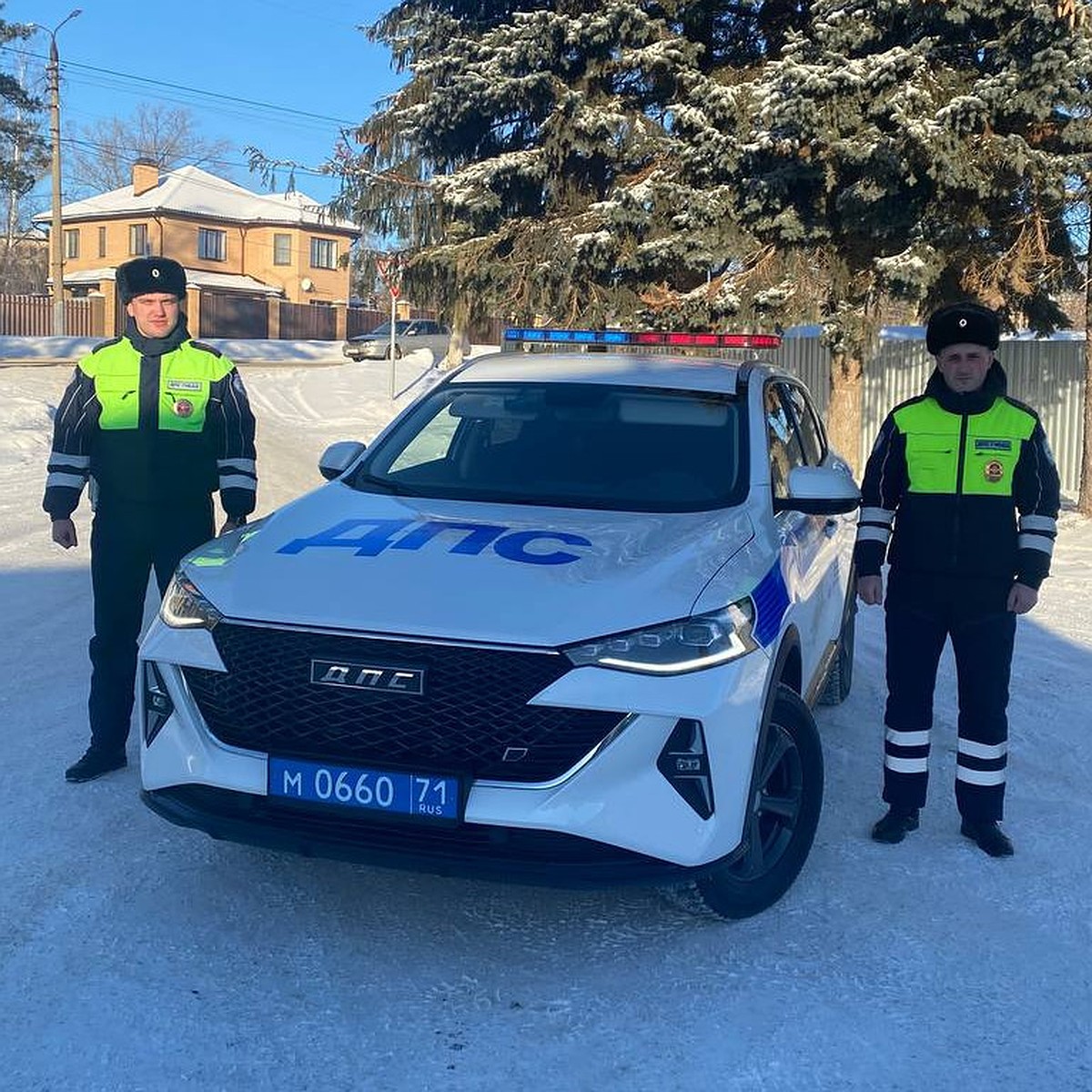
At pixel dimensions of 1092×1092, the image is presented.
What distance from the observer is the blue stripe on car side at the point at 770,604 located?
3.68 m

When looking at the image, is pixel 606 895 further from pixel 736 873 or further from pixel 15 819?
pixel 15 819

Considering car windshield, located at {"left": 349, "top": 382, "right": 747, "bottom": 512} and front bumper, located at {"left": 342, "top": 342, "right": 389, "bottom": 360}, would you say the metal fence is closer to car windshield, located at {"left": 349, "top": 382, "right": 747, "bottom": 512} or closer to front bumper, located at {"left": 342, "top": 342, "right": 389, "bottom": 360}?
car windshield, located at {"left": 349, "top": 382, "right": 747, "bottom": 512}

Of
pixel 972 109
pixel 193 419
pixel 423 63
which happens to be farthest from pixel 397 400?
pixel 193 419

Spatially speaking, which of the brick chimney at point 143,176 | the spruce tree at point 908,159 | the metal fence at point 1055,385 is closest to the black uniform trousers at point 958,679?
the spruce tree at point 908,159

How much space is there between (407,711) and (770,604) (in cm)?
117

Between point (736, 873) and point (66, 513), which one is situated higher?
point (66, 513)

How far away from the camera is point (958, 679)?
458 cm

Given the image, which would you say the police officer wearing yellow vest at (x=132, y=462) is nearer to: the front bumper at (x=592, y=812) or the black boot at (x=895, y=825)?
the front bumper at (x=592, y=812)

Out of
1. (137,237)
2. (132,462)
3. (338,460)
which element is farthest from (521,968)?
(137,237)

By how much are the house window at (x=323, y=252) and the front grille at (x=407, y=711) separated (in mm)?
63509

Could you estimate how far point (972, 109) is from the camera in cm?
1209

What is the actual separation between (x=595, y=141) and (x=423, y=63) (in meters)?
2.58

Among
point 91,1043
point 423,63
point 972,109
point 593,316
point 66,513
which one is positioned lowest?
point 91,1043

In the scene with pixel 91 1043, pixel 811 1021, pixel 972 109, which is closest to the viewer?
pixel 91 1043
